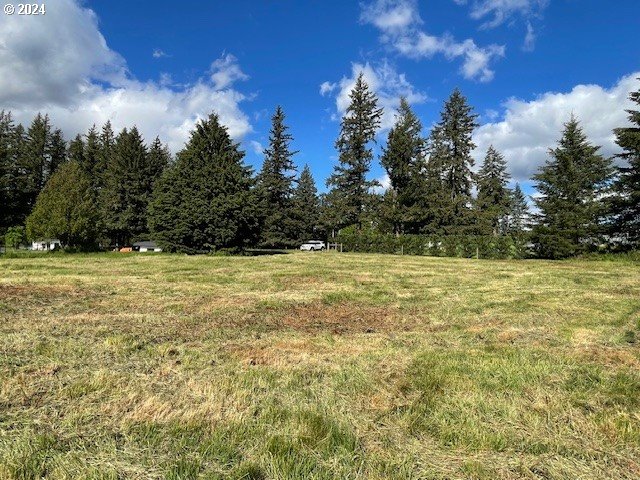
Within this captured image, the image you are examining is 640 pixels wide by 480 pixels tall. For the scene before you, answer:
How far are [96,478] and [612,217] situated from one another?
120ft

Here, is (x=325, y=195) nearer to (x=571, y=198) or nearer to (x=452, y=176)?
(x=452, y=176)

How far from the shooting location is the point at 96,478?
251cm

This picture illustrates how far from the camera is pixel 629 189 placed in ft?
92.9

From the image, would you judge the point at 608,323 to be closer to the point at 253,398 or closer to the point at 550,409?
the point at 550,409

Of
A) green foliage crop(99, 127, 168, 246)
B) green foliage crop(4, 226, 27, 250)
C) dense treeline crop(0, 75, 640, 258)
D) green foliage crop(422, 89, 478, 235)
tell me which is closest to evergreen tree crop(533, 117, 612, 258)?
dense treeline crop(0, 75, 640, 258)

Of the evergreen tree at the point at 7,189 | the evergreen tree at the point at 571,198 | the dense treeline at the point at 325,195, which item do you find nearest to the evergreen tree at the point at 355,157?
the dense treeline at the point at 325,195

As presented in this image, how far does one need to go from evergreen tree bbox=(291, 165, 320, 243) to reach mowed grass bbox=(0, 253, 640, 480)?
47568 mm

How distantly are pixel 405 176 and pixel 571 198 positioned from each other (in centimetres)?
1814

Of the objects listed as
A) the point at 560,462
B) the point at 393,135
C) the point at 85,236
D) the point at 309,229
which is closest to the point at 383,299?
the point at 560,462

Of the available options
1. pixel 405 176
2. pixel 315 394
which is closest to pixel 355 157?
pixel 405 176

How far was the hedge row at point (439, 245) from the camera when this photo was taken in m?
34.0

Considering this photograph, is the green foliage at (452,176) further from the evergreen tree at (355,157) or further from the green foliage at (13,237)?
the green foliage at (13,237)

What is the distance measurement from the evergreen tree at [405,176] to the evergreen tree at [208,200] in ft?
61.0

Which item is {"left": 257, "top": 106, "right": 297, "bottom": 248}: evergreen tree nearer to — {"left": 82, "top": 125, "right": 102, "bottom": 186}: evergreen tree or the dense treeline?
the dense treeline
